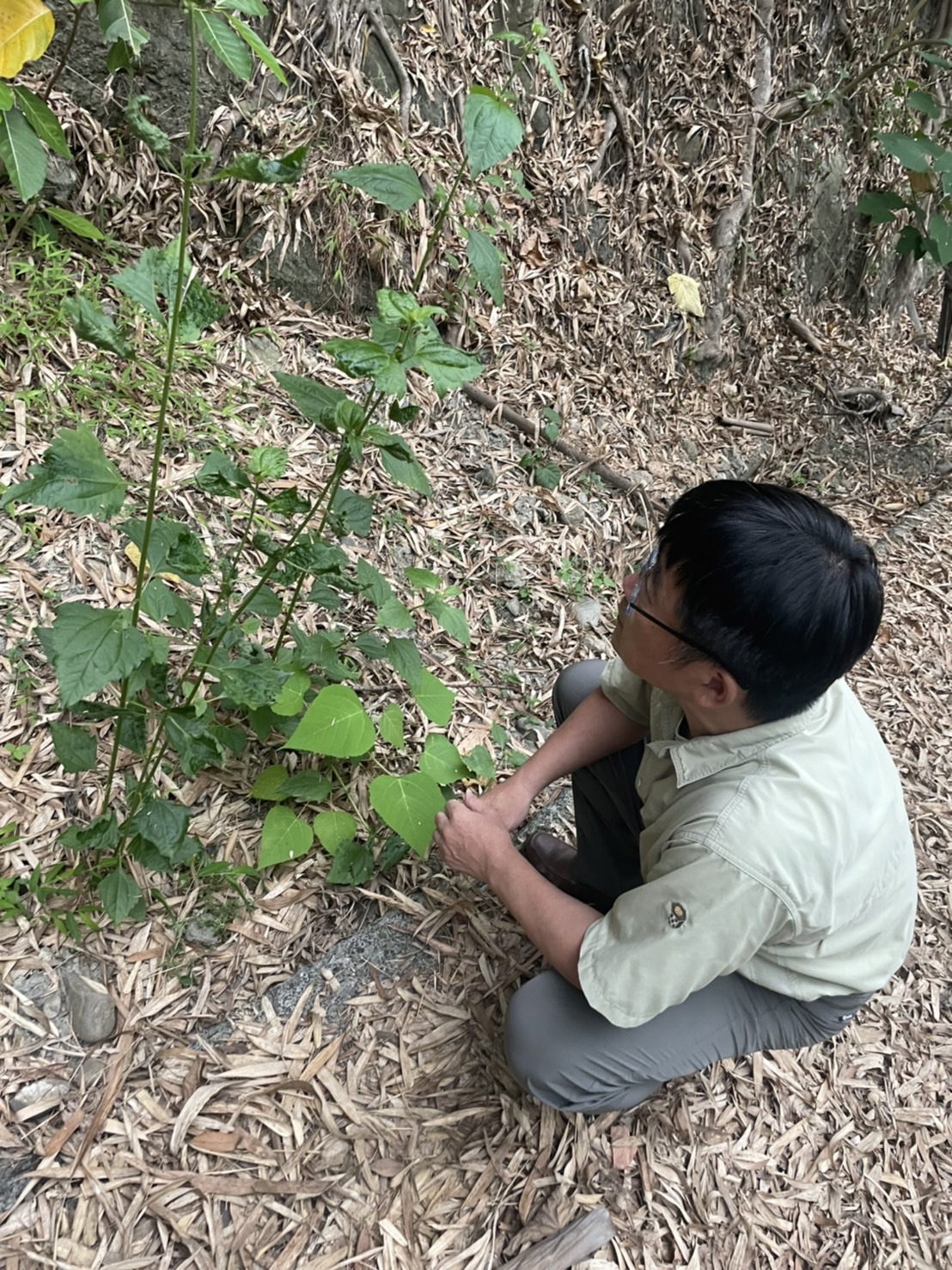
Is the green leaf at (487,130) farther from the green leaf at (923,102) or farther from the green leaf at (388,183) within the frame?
the green leaf at (923,102)

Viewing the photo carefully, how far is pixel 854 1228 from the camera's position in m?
1.73

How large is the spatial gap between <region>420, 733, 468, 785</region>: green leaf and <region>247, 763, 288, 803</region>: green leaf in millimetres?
316

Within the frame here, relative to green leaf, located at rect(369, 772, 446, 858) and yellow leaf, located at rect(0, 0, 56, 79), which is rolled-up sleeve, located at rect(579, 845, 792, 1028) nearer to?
green leaf, located at rect(369, 772, 446, 858)

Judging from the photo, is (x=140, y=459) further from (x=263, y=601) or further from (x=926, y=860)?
(x=926, y=860)

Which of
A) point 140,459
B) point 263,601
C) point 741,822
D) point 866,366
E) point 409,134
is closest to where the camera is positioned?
point 741,822

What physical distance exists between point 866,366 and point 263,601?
468 centimetres

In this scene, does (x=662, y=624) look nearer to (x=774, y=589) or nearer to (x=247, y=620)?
(x=774, y=589)

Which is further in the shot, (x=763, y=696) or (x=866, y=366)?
(x=866, y=366)

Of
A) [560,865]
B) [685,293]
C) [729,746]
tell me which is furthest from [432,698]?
[685,293]

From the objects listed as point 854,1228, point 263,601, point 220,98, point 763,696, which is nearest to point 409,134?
point 220,98

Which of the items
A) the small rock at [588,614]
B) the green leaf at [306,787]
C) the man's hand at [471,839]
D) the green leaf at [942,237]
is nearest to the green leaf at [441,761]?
the man's hand at [471,839]

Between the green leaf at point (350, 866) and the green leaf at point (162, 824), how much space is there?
1.43ft

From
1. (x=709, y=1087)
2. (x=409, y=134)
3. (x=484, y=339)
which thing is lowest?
(x=709, y=1087)

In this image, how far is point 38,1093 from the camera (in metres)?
1.39
